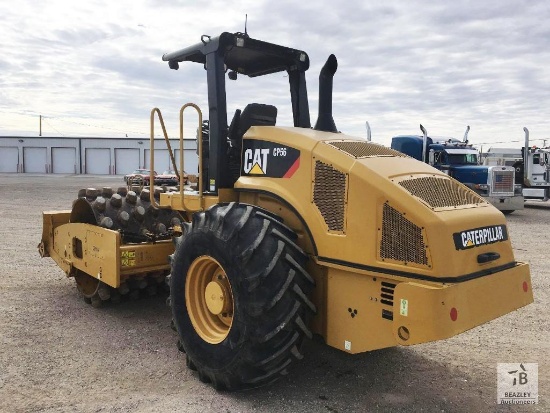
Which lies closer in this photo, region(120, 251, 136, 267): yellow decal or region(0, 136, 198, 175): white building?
region(120, 251, 136, 267): yellow decal

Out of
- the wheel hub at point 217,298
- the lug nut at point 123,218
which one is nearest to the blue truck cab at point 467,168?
the lug nut at point 123,218

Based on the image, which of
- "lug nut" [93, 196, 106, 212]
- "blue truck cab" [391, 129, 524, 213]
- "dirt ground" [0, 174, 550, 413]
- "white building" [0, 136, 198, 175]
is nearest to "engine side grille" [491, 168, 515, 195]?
"blue truck cab" [391, 129, 524, 213]

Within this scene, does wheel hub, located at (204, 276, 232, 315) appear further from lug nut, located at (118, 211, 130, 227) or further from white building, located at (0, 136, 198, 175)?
white building, located at (0, 136, 198, 175)

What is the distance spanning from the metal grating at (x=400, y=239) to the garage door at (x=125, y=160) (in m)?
52.2

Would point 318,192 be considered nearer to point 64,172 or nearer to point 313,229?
point 313,229

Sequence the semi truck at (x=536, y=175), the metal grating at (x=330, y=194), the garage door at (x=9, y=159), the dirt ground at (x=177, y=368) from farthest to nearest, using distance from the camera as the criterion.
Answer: the garage door at (x=9, y=159)
the semi truck at (x=536, y=175)
the dirt ground at (x=177, y=368)
the metal grating at (x=330, y=194)

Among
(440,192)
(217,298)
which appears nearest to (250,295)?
(217,298)

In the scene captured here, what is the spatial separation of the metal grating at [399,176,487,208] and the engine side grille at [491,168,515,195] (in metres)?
13.7

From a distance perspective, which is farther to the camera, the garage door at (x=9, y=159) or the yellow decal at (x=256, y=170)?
the garage door at (x=9, y=159)

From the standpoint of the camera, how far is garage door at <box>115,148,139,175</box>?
53188 mm

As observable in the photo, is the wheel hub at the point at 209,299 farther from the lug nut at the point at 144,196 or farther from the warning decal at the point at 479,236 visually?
the lug nut at the point at 144,196

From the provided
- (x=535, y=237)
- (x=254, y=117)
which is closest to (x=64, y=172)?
(x=535, y=237)

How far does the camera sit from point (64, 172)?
55.1m

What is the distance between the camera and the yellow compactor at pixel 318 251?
125 inches
